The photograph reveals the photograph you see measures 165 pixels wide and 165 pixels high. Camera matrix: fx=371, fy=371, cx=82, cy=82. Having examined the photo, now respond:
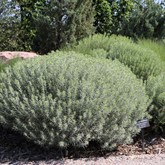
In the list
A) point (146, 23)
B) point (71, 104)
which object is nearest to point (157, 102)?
point (71, 104)

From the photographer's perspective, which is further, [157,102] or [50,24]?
[50,24]

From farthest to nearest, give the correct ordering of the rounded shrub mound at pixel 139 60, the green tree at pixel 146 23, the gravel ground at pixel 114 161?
the green tree at pixel 146 23 → the rounded shrub mound at pixel 139 60 → the gravel ground at pixel 114 161

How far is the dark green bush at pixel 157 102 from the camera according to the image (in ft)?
15.4

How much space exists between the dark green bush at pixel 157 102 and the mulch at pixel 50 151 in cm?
20

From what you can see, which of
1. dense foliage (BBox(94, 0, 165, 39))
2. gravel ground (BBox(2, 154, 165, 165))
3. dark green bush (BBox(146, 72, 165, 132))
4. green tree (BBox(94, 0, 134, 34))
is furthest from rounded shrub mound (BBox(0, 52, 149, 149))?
green tree (BBox(94, 0, 134, 34))

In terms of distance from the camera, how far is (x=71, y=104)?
390 centimetres

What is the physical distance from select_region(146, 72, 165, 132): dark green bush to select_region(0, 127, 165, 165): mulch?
199 millimetres

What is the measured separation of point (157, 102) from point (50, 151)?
4.95 ft

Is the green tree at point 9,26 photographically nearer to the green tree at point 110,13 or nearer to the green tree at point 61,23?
the green tree at point 61,23

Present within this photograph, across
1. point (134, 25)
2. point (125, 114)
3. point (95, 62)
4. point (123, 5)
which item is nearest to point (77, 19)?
point (134, 25)

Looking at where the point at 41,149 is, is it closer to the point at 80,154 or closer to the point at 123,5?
the point at 80,154

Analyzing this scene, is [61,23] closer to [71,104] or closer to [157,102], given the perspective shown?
[157,102]

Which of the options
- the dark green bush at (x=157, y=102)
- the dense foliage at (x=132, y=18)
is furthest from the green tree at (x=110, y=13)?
the dark green bush at (x=157, y=102)

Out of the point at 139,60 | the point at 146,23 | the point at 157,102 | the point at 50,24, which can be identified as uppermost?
the point at 139,60
